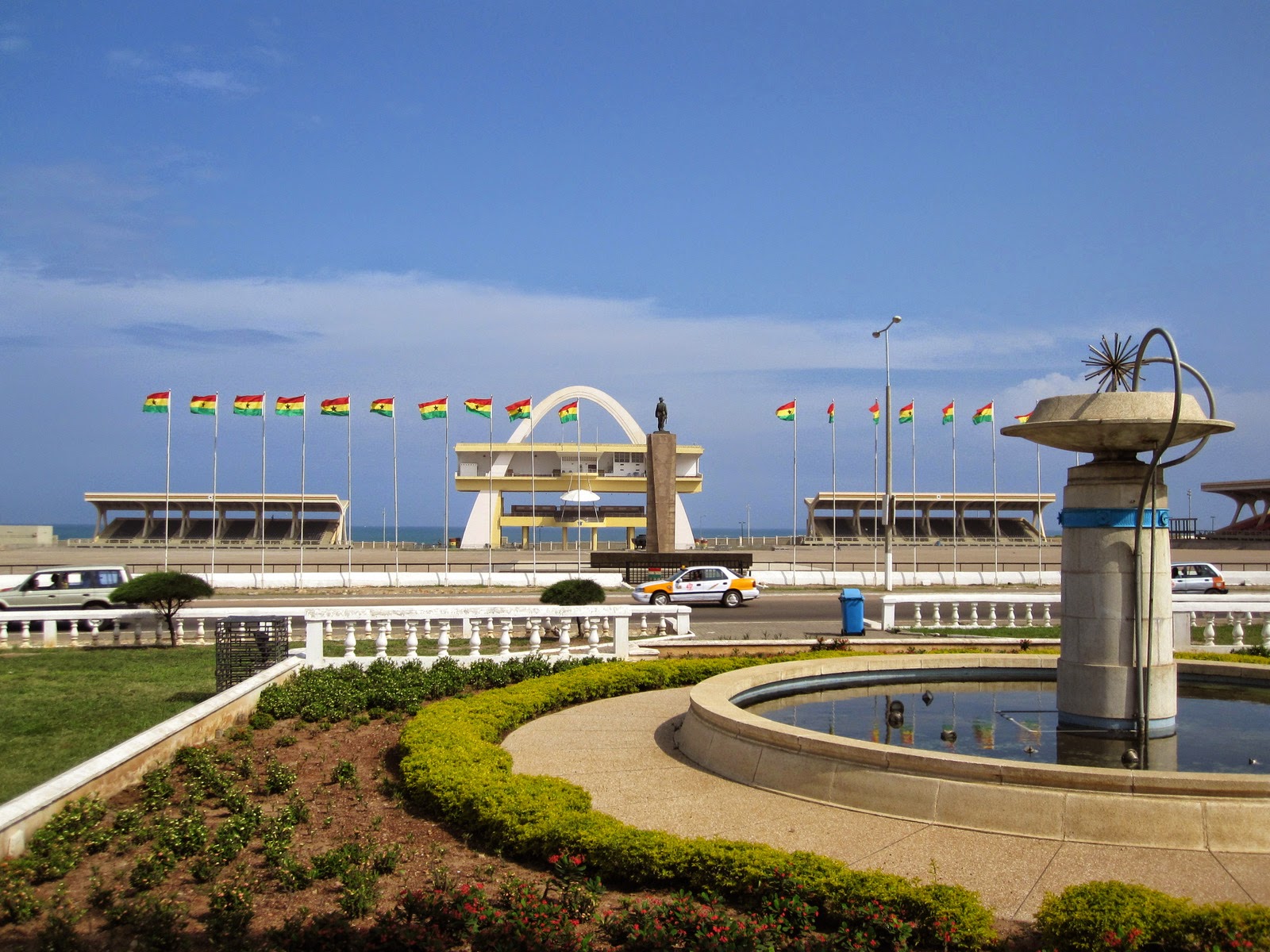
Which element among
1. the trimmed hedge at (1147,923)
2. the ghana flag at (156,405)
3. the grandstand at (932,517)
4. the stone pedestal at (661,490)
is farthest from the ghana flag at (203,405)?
the grandstand at (932,517)

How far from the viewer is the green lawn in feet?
34.3

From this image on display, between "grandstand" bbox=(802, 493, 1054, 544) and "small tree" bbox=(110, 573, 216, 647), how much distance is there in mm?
62845

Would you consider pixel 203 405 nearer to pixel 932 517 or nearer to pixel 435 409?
pixel 435 409

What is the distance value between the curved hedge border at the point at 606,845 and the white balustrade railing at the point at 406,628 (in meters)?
5.08

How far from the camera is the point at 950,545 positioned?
75.2m

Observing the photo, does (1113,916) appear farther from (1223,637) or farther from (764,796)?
(1223,637)

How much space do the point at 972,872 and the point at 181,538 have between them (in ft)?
250

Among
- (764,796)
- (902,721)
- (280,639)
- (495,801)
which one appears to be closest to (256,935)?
(495,801)

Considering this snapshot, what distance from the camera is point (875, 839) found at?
773 cm

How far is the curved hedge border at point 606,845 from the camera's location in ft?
19.6

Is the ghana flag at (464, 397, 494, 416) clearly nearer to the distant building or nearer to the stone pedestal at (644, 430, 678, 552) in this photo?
the stone pedestal at (644, 430, 678, 552)

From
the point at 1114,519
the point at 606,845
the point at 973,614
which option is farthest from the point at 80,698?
the point at 973,614

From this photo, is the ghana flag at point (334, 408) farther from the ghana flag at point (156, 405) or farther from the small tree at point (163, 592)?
the small tree at point (163, 592)

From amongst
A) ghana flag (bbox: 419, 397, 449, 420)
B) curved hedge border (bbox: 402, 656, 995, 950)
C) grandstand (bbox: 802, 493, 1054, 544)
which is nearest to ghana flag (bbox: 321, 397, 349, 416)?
ghana flag (bbox: 419, 397, 449, 420)
